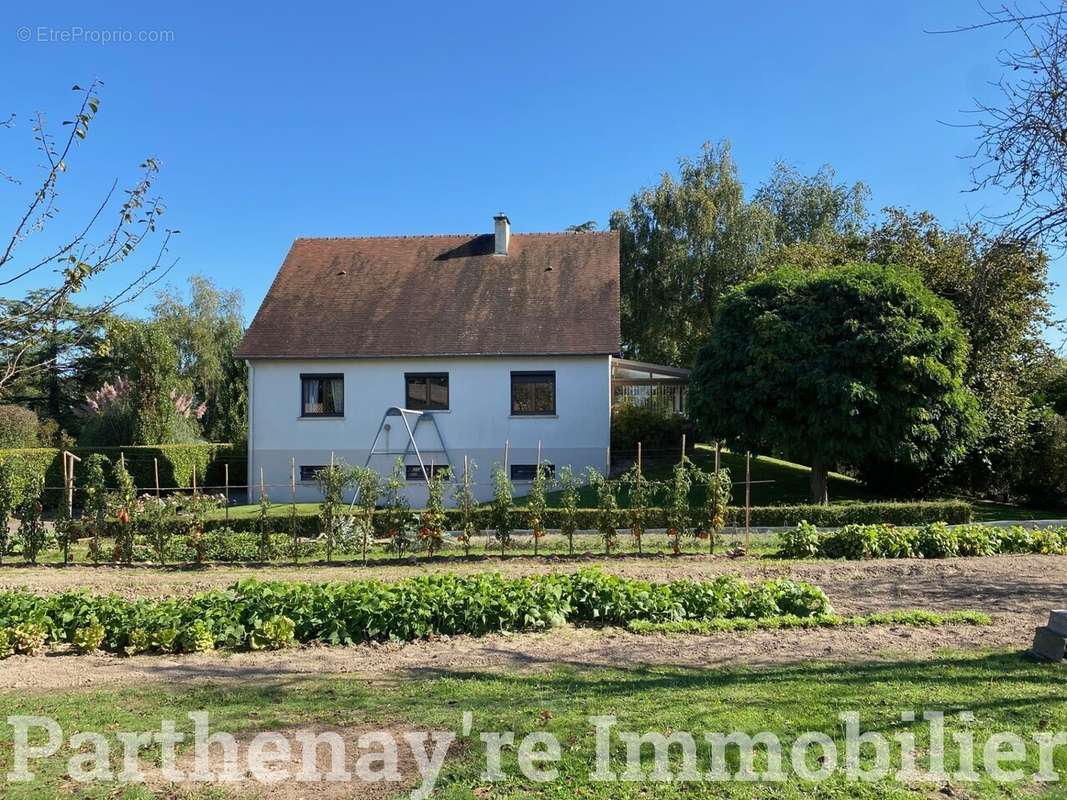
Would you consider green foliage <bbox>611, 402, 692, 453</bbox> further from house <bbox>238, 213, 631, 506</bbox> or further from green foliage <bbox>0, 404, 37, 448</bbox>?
green foliage <bbox>0, 404, 37, 448</bbox>

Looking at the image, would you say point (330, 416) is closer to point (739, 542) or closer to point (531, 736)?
point (739, 542)

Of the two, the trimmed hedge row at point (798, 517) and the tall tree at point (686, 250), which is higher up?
the tall tree at point (686, 250)

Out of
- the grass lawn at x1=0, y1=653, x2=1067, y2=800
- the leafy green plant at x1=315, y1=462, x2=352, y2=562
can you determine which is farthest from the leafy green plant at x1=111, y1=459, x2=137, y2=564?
the grass lawn at x1=0, y1=653, x2=1067, y2=800

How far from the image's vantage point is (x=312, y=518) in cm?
1509

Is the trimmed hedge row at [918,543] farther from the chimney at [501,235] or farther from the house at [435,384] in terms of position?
the chimney at [501,235]

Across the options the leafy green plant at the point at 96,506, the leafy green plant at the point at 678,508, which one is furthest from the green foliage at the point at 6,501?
the leafy green plant at the point at 678,508

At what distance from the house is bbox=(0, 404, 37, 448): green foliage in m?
13.3

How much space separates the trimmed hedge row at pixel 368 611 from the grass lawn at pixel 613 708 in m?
1.29

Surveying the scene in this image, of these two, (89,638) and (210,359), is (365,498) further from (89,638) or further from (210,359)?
(210,359)

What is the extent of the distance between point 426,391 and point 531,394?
139 inches

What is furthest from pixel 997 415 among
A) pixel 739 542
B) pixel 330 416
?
pixel 330 416

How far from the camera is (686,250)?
33406 mm

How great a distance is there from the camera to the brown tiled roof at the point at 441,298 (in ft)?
77.8

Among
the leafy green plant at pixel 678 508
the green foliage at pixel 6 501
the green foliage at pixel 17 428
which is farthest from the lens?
the green foliage at pixel 17 428
